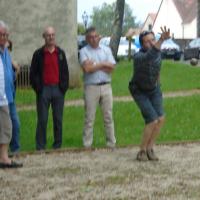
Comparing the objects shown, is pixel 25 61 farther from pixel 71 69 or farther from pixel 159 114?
pixel 159 114

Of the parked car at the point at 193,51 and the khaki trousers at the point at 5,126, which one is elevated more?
the khaki trousers at the point at 5,126

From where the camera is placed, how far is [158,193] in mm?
8266

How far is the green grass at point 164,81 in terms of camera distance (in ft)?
63.3

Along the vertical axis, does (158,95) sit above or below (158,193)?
above

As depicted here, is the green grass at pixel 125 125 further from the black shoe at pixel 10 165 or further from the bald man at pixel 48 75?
the black shoe at pixel 10 165

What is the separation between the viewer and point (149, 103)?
10172mm

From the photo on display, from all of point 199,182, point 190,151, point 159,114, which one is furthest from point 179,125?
point 199,182

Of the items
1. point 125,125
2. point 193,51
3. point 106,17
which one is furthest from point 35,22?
point 106,17

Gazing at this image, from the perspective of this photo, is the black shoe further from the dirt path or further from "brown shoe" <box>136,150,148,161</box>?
the dirt path

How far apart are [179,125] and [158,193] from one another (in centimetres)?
580

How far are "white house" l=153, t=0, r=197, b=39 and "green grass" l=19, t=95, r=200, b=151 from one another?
82516mm

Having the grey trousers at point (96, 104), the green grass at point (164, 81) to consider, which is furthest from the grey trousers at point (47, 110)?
the green grass at point (164, 81)

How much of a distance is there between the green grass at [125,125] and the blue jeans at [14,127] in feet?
2.12

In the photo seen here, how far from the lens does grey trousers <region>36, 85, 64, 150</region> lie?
11.0 metres
